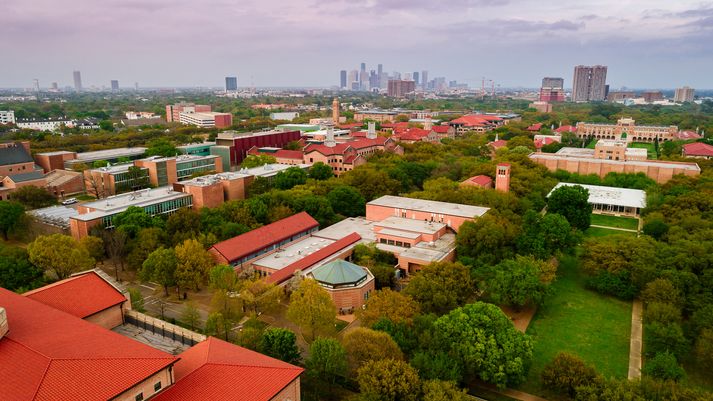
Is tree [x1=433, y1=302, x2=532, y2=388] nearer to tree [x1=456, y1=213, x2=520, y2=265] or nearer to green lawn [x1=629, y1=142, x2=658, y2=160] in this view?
tree [x1=456, y1=213, x2=520, y2=265]

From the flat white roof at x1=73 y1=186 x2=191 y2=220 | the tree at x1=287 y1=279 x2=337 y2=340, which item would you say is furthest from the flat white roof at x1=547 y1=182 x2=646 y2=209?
the flat white roof at x1=73 y1=186 x2=191 y2=220

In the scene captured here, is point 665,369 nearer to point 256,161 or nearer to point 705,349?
point 705,349

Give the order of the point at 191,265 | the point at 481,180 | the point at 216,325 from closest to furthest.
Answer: the point at 216,325, the point at 191,265, the point at 481,180

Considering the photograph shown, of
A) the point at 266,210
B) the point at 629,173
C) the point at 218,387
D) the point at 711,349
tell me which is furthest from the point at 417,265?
the point at 629,173

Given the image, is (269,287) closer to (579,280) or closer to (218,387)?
(218,387)

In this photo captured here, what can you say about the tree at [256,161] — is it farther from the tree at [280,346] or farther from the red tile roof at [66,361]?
the red tile roof at [66,361]

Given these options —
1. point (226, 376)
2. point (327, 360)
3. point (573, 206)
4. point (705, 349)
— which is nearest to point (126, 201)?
point (327, 360)

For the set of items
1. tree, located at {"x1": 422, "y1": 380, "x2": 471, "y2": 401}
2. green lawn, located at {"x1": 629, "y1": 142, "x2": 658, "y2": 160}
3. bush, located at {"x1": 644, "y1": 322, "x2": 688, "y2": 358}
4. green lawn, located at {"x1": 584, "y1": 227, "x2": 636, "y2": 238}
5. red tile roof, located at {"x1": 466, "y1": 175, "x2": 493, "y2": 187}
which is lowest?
green lawn, located at {"x1": 584, "y1": 227, "x2": 636, "y2": 238}
